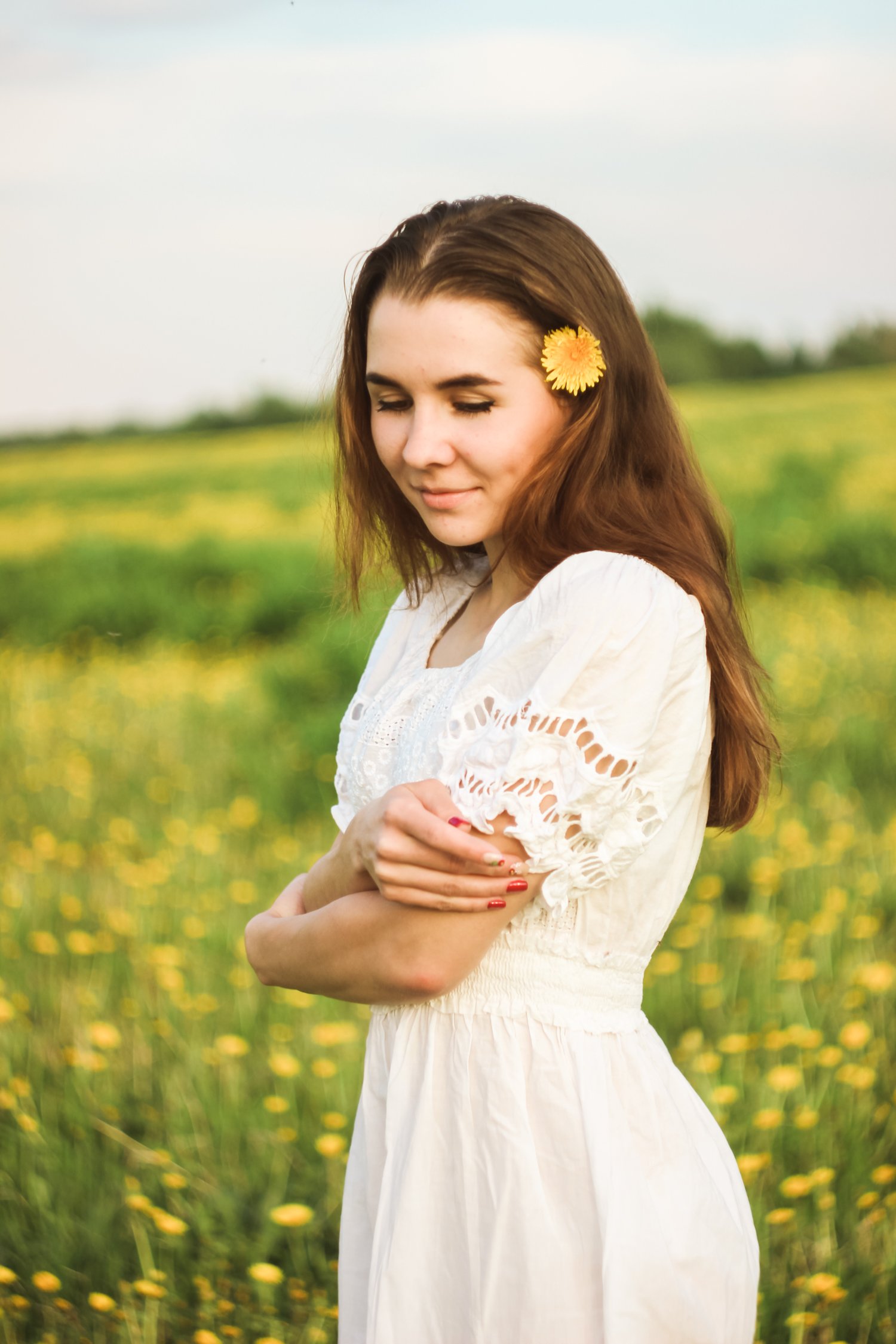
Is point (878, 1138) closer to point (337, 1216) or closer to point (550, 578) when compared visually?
point (337, 1216)

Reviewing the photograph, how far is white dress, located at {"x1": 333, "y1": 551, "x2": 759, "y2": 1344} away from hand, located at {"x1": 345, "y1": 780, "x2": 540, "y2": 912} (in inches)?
0.9

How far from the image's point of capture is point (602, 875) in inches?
49.7

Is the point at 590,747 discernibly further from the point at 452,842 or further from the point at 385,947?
the point at 385,947

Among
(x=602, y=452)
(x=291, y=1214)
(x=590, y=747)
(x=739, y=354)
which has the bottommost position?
(x=291, y=1214)

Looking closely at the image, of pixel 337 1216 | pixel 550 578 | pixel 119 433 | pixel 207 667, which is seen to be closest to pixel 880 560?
pixel 207 667

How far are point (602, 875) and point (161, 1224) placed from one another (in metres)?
1.26

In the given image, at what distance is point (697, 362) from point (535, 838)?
16804mm

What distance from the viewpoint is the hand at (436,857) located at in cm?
118

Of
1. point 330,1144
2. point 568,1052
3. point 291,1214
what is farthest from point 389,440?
point 330,1144

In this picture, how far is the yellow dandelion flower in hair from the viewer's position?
138 cm

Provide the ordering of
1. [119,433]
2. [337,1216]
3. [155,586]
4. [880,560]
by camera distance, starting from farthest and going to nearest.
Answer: [119,433] < [155,586] < [880,560] < [337,1216]

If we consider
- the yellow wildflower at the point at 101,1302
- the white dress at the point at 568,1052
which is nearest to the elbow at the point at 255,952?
the white dress at the point at 568,1052

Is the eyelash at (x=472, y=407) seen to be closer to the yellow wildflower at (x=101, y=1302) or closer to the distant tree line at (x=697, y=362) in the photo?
the yellow wildflower at (x=101, y=1302)

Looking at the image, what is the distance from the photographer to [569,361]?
138 cm
